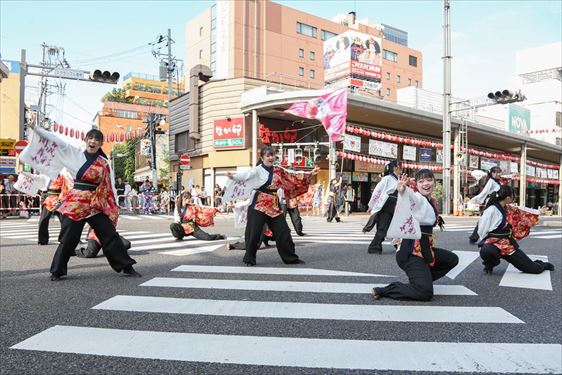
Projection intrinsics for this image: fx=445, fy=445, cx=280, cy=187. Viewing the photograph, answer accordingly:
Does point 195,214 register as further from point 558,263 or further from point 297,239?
point 558,263

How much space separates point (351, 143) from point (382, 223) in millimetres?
16703

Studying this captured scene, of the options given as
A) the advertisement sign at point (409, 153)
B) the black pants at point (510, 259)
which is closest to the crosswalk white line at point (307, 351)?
the black pants at point (510, 259)

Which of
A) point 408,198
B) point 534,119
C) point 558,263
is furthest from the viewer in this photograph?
point 534,119

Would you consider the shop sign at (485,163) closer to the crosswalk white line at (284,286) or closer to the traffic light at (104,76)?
the traffic light at (104,76)

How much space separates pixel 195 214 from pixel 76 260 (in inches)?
127

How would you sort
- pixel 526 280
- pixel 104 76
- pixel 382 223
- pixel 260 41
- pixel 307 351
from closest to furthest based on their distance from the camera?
pixel 307 351 → pixel 526 280 → pixel 382 223 → pixel 104 76 → pixel 260 41

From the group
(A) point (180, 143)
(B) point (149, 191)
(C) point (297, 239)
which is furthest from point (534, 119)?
(C) point (297, 239)

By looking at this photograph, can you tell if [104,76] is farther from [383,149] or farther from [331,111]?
[383,149]

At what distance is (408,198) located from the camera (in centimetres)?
423

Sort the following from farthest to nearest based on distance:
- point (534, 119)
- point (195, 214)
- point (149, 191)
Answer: point (534, 119) < point (149, 191) < point (195, 214)

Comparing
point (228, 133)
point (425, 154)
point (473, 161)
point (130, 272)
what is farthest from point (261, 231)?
point (473, 161)

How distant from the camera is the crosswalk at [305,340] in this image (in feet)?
9.04

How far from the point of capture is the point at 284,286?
16.4ft

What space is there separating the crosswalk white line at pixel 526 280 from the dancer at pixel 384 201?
2123 mm
